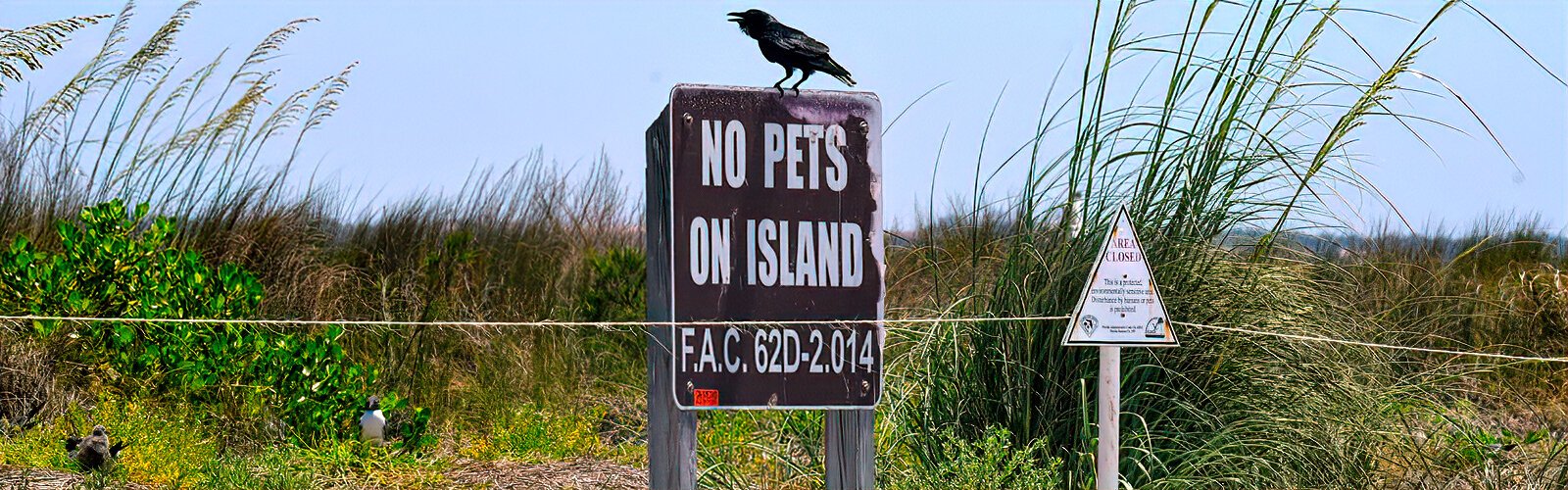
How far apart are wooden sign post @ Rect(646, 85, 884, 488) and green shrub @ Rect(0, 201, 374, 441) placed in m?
2.26

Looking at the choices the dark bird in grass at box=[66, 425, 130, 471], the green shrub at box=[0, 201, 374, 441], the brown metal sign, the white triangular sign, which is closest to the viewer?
the brown metal sign

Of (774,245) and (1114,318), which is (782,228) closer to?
(774,245)

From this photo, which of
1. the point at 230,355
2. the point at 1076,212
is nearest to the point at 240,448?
the point at 230,355

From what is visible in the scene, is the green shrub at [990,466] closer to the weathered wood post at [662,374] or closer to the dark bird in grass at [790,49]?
the weathered wood post at [662,374]

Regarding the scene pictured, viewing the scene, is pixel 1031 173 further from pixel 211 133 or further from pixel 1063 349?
pixel 211 133

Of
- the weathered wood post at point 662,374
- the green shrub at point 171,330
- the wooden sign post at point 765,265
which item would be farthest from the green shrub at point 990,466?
the green shrub at point 171,330

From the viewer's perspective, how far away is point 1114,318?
385 cm

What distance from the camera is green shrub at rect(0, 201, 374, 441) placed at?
18.0 feet

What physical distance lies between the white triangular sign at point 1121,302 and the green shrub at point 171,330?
3.02 metres

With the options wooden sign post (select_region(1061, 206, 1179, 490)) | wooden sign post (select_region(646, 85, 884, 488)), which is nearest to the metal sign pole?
wooden sign post (select_region(1061, 206, 1179, 490))

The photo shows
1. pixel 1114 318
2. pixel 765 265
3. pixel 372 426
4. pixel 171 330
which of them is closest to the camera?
pixel 765 265

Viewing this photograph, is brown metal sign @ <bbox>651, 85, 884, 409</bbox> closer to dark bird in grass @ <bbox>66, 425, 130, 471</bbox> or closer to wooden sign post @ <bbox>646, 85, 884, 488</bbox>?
wooden sign post @ <bbox>646, 85, 884, 488</bbox>

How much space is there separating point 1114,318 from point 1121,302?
5 cm

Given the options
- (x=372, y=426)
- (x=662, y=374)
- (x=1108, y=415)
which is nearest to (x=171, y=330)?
(x=372, y=426)
